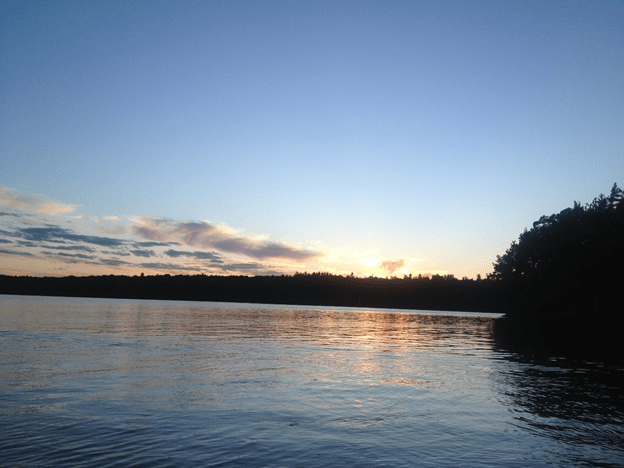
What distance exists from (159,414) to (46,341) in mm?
27327

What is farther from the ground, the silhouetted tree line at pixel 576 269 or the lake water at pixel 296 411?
the silhouetted tree line at pixel 576 269

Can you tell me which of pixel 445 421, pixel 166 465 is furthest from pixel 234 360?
pixel 166 465

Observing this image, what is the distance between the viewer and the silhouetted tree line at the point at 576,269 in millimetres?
89250

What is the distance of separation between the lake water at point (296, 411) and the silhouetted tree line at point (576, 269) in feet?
190

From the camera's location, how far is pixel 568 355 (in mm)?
41156

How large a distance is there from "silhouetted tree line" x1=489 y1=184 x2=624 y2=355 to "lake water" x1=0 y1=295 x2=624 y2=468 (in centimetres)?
5780

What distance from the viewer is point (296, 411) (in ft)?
56.5

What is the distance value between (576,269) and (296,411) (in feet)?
306

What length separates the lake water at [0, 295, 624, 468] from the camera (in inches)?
483

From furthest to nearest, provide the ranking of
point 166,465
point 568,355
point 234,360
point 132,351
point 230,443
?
point 568,355 → point 132,351 → point 234,360 → point 230,443 → point 166,465

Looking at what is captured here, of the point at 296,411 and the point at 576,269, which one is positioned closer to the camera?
the point at 296,411

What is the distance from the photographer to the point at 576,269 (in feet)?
307

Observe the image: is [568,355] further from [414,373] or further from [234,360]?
[234,360]

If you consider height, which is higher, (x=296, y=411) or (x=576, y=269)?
(x=576, y=269)
